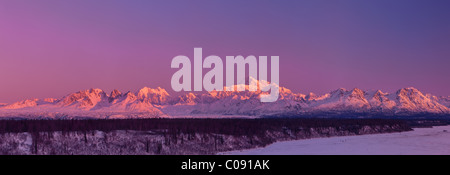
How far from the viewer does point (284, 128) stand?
178m

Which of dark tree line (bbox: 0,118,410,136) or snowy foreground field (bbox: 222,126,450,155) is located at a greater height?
dark tree line (bbox: 0,118,410,136)

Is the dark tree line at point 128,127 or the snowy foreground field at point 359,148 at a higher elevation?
the dark tree line at point 128,127

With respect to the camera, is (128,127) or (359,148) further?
(128,127)

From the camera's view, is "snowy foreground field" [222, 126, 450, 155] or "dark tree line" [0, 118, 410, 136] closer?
"snowy foreground field" [222, 126, 450, 155]

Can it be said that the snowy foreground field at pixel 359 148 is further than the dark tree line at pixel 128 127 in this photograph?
No

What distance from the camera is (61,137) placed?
350 feet

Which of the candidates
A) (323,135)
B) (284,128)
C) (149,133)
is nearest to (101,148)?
(149,133)

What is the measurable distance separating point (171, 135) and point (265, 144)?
31.7m

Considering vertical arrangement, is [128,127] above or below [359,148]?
above

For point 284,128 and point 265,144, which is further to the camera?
point 284,128

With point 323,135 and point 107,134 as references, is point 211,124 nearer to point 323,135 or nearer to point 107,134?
point 107,134
